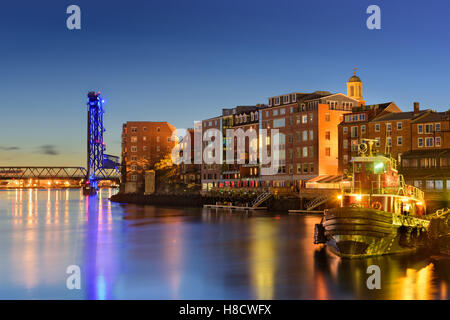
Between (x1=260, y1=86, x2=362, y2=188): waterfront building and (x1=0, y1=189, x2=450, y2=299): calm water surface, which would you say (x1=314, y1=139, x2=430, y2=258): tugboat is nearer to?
(x1=0, y1=189, x2=450, y2=299): calm water surface

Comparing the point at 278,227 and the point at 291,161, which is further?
the point at 291,161

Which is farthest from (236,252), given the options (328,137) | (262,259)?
(328,137)

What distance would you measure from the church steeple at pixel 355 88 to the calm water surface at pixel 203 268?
61482 millimetres

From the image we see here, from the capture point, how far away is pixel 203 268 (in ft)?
117

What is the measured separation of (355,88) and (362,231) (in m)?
83.0

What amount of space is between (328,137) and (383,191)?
6281 centimetres

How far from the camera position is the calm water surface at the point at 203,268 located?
28.1 meters

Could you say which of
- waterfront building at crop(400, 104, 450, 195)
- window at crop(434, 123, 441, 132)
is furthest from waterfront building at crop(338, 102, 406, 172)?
window at crop(434, 123, 441, 132)

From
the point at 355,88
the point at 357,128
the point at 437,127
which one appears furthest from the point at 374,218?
the point at 355,88

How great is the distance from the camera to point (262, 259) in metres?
39.0
